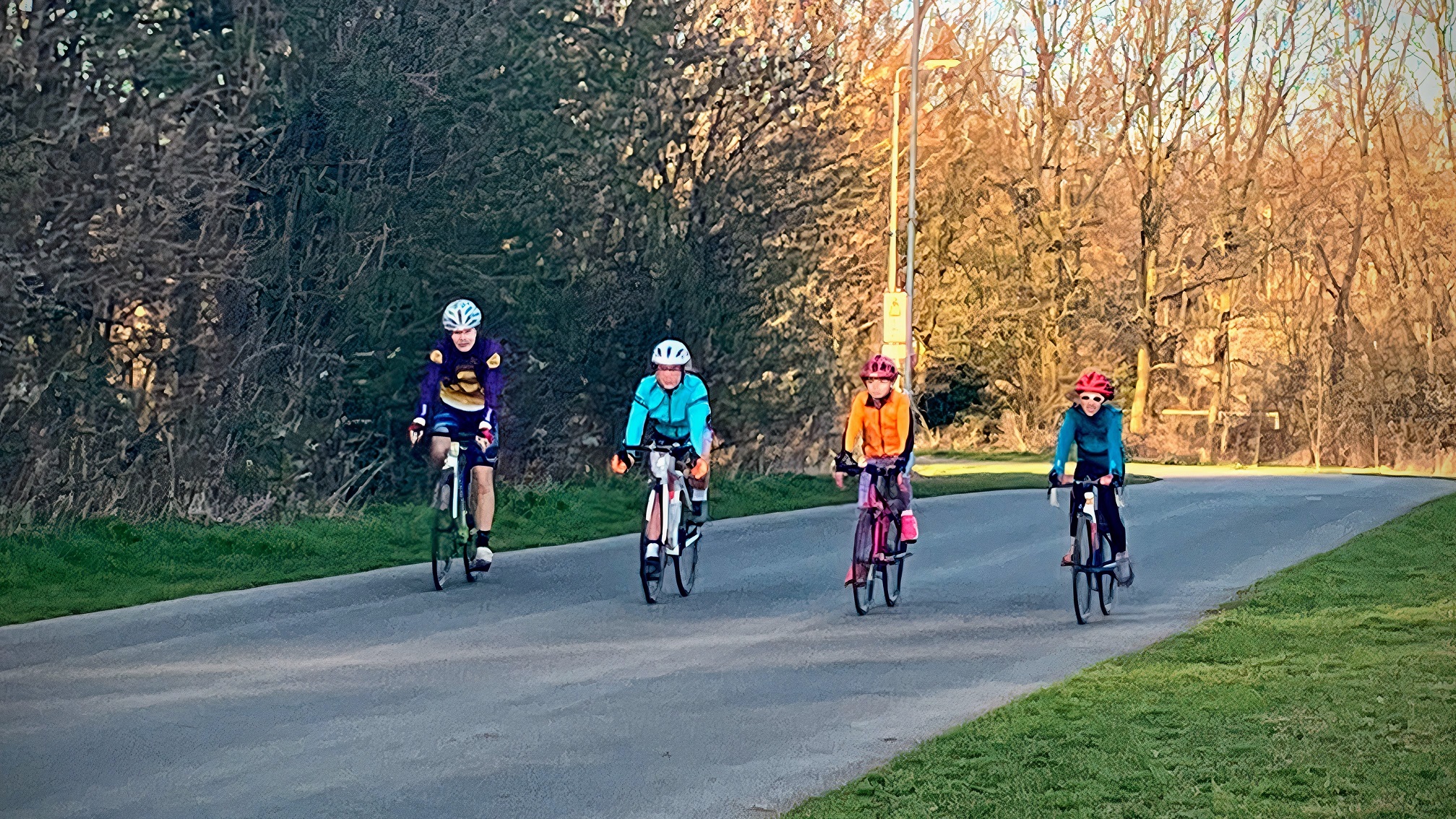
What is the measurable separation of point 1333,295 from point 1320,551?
34.1 metres

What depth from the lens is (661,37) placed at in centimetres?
2969

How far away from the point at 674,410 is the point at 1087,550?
3184 millimetres

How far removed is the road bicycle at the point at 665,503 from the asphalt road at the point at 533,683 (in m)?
0.32

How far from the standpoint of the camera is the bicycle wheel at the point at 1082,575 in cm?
1470

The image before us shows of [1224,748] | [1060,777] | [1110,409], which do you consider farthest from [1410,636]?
[1060,777]

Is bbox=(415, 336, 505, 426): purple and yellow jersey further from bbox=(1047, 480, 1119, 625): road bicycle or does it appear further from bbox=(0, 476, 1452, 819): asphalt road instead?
bbox=(1047, 480, 1119, 625): road bicycle

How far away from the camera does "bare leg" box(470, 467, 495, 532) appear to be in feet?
51.2

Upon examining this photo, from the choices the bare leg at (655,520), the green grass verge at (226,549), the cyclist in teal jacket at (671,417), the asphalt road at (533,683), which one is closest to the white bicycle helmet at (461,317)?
the cyclist in teal jacket at (671,417)

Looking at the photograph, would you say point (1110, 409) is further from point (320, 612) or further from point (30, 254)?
point (30, 254)

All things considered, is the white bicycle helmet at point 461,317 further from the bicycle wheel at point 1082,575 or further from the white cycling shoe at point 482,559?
the bicycle wheel at point 1082,575

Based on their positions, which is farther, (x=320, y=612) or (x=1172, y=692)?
(x=320, y=612)

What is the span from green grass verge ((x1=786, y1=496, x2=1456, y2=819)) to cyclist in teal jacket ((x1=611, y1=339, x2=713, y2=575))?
371cm

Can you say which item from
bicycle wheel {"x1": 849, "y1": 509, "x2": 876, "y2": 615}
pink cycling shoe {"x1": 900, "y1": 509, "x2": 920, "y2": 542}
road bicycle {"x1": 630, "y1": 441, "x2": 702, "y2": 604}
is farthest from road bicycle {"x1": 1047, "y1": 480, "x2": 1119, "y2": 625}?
road bicycle {"x1": 630, "y1": 441, "x2": 702, "y2": 604}

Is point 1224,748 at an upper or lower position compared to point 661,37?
lower
